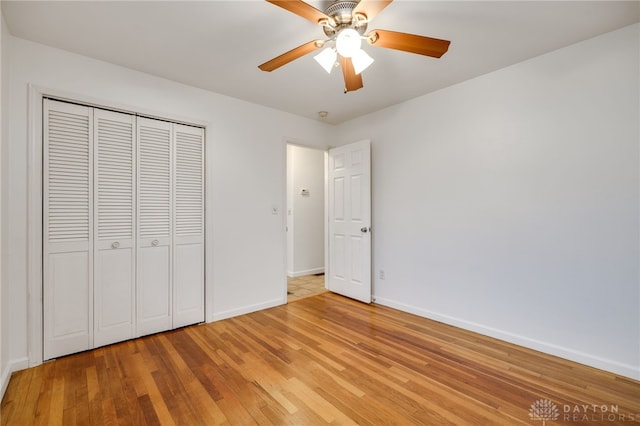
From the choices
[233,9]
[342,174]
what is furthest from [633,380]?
[233,9]

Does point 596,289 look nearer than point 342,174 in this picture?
Yes

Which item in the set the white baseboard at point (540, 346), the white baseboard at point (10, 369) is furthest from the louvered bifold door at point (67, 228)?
the white baseboard at point (540, 346)

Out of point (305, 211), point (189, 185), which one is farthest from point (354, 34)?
point (305, 211)

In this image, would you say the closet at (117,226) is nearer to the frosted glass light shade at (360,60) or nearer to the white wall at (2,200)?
the white wall at (2,200)

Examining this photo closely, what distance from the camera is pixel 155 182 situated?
2812mm

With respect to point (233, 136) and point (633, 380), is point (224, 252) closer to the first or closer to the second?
point (233, 136)

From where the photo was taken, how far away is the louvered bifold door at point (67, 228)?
229 cm

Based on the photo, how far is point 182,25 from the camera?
204 centimetres

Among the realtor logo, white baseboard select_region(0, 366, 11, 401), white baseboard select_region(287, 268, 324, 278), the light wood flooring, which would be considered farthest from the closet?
the realtor logo

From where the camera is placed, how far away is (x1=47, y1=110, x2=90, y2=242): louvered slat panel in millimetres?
2311

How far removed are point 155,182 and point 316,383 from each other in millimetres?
2314

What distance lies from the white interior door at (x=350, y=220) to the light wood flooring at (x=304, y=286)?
322mm

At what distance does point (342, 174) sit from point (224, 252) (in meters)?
1.88

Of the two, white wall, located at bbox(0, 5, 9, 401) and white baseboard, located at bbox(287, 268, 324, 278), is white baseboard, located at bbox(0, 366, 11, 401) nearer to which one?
white wall, located at bbox(0, 5, 9, 401)
